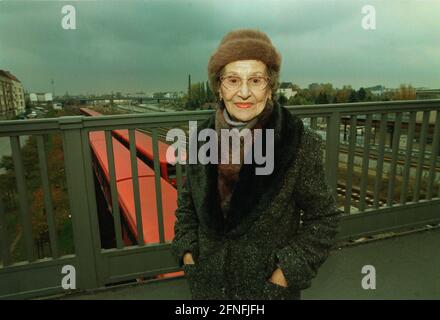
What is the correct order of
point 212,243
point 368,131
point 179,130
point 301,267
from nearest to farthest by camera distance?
point 301,267 → point 212,243 → point 179,130 → point 368,131

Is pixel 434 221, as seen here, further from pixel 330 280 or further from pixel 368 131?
pixel 330 280

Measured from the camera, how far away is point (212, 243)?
129cm

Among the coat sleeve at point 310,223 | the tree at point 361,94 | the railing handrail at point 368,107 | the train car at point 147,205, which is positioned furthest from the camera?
the train car at point 147,205

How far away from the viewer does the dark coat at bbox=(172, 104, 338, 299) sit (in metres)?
1.18

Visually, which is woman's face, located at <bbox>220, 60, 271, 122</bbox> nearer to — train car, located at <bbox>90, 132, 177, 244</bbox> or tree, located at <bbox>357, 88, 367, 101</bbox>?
tree, located at <bbox>357, 88, 367, 101</bbox>

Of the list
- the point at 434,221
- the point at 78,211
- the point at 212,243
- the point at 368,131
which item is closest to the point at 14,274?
the point at 78,211

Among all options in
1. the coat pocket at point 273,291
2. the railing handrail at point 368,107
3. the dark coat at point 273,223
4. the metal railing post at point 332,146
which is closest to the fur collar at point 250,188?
the dark coat at point 273,223

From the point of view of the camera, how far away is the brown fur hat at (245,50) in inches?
47.3

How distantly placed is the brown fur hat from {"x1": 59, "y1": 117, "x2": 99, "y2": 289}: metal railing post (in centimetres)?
135

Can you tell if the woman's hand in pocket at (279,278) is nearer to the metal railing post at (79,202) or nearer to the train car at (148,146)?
the train car at (148,146)

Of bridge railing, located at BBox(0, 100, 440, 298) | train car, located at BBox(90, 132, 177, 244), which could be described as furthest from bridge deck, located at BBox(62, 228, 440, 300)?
train car, located at BBox(90, 132, 177, 244)

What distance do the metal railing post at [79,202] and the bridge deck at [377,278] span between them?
182 millimetres
